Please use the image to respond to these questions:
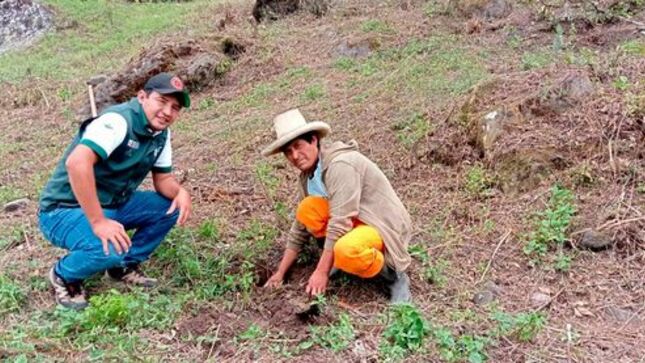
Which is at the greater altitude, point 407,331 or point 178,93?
point 178,93

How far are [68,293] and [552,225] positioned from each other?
7.88 feet

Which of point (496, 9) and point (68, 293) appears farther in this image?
point (496, 9)

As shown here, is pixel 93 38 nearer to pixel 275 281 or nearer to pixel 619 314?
pixel 275 281

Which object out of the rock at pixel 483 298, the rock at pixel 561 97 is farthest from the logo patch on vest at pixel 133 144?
the rock at pixel 561 97

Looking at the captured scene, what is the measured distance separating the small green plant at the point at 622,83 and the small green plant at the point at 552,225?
3.14ft

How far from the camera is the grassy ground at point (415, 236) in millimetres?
2648

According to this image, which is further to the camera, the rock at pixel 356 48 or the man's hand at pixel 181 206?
the rock at pixel 356 48

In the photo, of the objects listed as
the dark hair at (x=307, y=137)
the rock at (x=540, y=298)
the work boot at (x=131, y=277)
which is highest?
the dark hair at (x=307, y=137)

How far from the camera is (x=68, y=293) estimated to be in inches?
118

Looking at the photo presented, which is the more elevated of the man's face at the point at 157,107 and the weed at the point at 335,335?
the man's face at the point at 157,107

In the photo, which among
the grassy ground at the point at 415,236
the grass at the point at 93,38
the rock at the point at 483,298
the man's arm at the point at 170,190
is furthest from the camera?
the grass at the point at 93,38

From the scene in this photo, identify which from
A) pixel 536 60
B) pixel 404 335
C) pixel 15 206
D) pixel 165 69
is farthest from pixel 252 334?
pixel 165 69

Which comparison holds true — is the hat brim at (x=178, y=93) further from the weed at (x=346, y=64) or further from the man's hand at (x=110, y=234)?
the weed at (x=346, y=64)

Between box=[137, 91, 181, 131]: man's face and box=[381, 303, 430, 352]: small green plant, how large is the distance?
1.33 m
